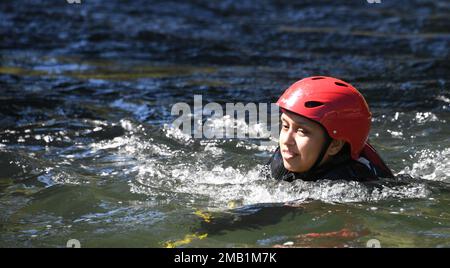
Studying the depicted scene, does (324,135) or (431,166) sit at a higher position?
(324,135)

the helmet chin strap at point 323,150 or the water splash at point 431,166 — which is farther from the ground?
the helmet chin strap at point 323,150

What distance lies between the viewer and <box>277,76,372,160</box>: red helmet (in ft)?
21.5

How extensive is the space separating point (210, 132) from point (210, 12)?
10812 mm

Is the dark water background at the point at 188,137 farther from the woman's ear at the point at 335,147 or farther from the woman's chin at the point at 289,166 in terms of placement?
the woman's ear at the point at 335,147

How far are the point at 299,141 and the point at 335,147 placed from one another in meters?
0.43

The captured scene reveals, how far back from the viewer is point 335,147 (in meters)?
6.81

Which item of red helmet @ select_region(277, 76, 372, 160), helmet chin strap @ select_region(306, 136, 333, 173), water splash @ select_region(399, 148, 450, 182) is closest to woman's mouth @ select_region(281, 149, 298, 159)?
helmet chin strap @ select_region(306, 136, 333, 173)

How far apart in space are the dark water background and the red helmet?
1.47 feet

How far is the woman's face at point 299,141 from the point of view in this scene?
6.56m

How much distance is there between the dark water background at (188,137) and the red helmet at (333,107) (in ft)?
1.47

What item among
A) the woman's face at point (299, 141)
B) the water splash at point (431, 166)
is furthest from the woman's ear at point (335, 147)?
the water splash at point (431, 166)

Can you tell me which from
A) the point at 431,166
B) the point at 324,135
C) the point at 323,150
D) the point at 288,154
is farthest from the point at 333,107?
the point at 431,166

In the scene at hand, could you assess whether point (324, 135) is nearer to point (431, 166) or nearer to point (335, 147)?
point (335, 147)
